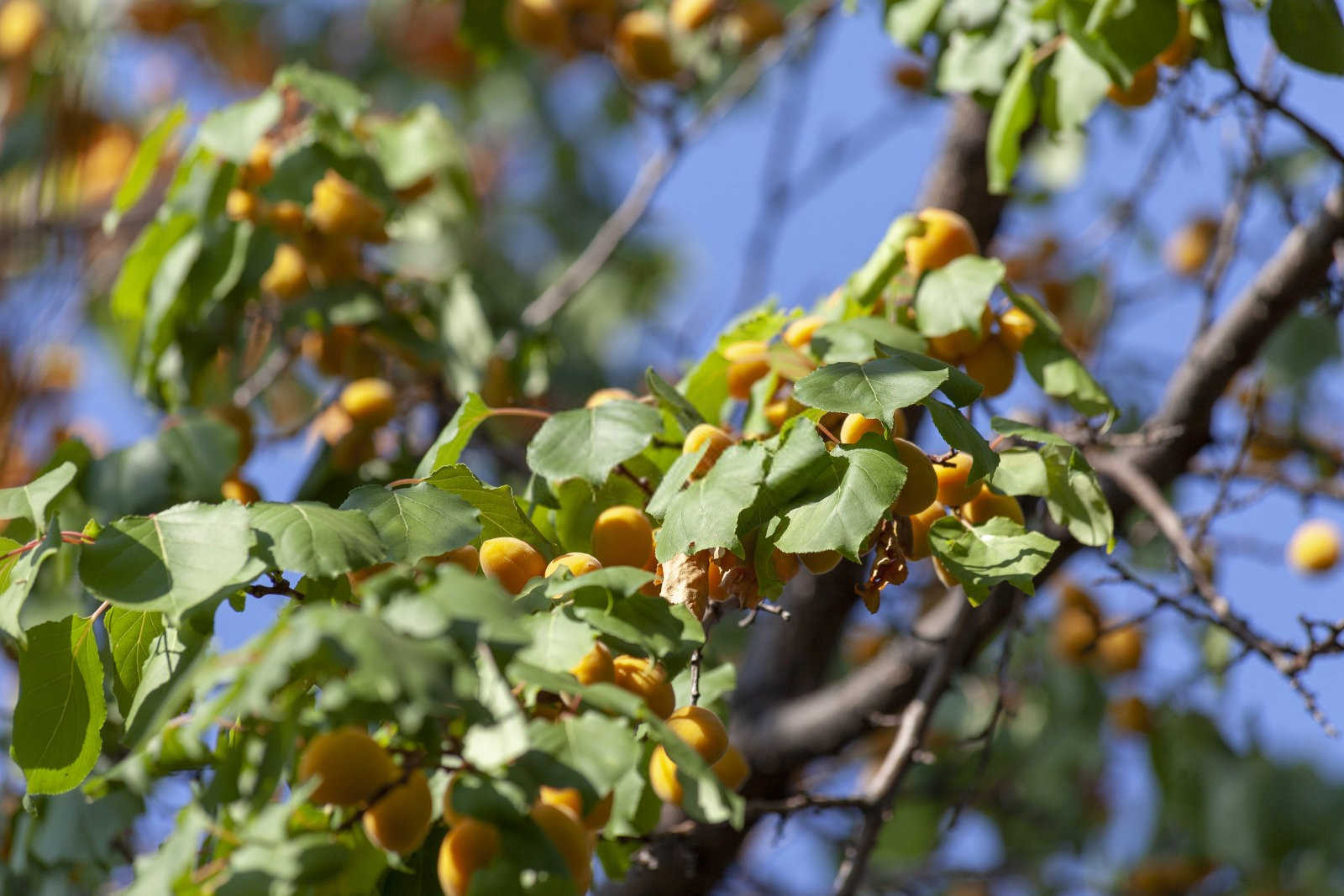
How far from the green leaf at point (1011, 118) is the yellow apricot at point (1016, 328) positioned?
1.01 ft

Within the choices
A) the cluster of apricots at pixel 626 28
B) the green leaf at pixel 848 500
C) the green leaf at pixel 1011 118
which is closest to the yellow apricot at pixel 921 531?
the green leaf at pixel 848 500

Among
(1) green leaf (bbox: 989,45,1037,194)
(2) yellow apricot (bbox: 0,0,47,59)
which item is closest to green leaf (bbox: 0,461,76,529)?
(1) green leaf (bbox: 989,45,1037,194)

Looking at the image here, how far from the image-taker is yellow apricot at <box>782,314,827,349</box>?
138 centimetres

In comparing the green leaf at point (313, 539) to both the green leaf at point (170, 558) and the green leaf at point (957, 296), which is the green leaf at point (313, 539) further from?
the green leaf at point (957, 296)

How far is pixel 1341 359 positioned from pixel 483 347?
186 cm

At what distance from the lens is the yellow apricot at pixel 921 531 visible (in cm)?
117

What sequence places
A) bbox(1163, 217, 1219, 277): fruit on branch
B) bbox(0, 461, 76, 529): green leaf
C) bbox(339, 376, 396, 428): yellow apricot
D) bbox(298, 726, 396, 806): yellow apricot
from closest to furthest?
bbox(298, 726, 396, 806): yellow apricot < bbox(0, 461, 76, 529): green leaf < bbox(339, 376, 396, 428): yellow apricot < bbox(1163, 217, 1219, 277): fruit on branch

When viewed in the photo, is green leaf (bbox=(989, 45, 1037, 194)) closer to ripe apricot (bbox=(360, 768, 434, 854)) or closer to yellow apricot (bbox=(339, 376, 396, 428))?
yellow apricot (bbox=(339, 376, 396, 428))

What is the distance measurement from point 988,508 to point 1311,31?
0.69 meters

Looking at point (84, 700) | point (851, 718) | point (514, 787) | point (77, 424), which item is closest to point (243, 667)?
point (514, 787)

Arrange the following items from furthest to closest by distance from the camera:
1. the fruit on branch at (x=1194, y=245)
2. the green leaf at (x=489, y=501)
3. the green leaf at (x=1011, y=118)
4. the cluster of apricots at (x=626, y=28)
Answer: the fruit on branch at (x=1194, y=245)
the cluster of apricots at (x=626, y=28)
the green leaf at (x=1011, y=118)
the green leaf at (x=489, y=501)

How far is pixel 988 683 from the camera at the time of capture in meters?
2.82

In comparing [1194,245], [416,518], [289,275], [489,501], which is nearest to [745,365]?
[489,501]

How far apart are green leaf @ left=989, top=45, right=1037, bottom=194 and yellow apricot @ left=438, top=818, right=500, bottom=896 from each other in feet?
3.64
